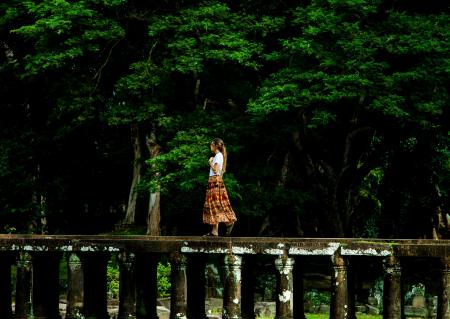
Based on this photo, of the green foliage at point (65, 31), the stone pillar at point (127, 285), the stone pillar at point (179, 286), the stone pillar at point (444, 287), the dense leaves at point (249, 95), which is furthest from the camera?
the green foliage at point (65, 31)

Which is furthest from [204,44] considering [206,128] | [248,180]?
[248,180]

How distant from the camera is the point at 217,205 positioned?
1647 centimetres

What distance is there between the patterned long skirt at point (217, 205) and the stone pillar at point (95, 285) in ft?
6.35

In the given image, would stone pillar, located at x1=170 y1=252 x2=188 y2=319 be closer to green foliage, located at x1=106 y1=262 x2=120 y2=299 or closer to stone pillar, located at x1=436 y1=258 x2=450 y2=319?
stone pillar, located at x1=436 y1=258 x2=450 y2=319

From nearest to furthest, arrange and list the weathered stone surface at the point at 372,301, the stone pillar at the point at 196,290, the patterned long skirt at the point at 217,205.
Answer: the patterned long skirt at the point at 217,205
the stone pillar at the point at 196,290
the weathered stone surface at the point at 372,301

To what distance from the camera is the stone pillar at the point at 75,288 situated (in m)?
16.2

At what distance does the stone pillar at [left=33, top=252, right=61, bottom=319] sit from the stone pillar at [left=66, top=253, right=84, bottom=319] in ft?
2.53

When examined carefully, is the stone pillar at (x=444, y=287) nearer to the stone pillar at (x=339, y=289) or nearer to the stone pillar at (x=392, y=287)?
the stone pillar at (x=392, y=287)

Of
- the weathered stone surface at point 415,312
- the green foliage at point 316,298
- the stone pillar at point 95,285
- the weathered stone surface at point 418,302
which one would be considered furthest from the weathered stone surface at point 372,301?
the stone pillar at point 95,285

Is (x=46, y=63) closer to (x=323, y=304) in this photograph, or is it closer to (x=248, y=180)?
(x=248, y=180)

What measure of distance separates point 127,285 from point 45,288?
191 cm

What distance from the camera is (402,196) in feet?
109

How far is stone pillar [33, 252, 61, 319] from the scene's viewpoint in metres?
17.0

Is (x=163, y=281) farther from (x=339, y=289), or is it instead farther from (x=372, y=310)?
(x=339, y=289)
